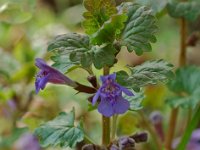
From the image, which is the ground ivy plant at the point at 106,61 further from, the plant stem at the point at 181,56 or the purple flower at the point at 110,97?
the plant stem at the point at 181,56

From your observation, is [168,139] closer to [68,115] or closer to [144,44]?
[68,115]

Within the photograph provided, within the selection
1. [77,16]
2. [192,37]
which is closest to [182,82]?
[192,37]

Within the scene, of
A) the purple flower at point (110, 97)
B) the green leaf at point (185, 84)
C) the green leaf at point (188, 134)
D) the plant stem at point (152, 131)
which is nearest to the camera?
the purple flower at point (110, 97)

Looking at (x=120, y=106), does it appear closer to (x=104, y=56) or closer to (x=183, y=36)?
(x=104, y=56)

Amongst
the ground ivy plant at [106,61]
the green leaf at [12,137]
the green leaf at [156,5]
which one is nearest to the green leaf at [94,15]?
the ground ivy plant at [106,61]

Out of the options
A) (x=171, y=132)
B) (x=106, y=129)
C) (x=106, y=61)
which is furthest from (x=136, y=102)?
(x=171, y=132)

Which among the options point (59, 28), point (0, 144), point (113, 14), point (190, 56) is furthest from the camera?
point (190, 56)
